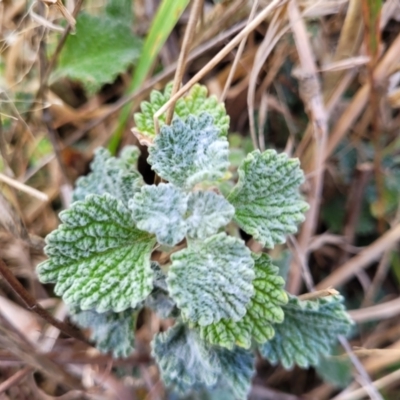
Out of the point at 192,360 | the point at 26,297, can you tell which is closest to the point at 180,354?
the point at 192,360

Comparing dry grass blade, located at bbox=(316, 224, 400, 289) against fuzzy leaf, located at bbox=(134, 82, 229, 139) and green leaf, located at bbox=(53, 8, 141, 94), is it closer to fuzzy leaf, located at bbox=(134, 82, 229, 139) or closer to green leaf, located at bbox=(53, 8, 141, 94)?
fuzzy leaf, located at bbox=(134, 82, 229, 139)

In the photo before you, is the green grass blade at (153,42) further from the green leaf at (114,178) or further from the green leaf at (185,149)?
the green leaf at (185,149)

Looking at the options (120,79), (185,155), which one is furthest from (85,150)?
(185,155)

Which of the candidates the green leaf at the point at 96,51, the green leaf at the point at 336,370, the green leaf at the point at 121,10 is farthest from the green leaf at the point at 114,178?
the green leaf at the point at 336,370

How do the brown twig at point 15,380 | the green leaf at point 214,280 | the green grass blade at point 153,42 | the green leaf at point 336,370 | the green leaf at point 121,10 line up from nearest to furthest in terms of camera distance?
the green leaf at point 214,280 → the brown twig at point 15,380 → the green grass blade at point 153,42 → the green leaf at point 336,370 → the green leaf at point 121,10

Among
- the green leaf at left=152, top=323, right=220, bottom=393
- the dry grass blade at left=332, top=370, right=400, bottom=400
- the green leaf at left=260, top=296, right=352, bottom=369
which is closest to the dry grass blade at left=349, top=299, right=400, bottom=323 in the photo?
the dry grass blade at left=332, top=370, right=400, bottom=400
